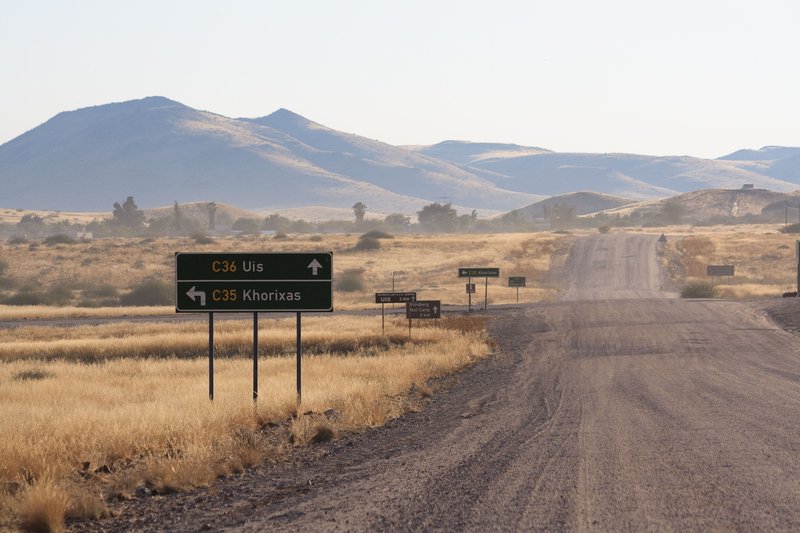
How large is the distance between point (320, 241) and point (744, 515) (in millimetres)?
112876

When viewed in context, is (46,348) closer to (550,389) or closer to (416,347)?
(416,347)

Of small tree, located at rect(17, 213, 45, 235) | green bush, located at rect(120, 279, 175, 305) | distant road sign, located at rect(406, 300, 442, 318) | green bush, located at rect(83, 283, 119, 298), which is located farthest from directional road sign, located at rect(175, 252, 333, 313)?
small tree, located at rect(17, 213, 45, 235)

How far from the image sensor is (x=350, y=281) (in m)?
82.2

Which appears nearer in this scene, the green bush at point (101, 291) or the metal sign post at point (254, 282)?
the metal sign post at point (254, 282)

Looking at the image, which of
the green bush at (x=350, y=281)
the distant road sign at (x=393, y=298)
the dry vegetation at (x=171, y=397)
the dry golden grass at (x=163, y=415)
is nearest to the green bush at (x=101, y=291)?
the dry vegetation at (x=171, y=397)

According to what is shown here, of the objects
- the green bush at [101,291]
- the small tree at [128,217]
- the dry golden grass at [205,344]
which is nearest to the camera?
the dry golden grass at [205,344]

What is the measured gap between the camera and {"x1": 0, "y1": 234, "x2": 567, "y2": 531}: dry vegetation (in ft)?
38.4

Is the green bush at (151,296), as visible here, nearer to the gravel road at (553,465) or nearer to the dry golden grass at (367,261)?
the dry golden grass at (367,261)

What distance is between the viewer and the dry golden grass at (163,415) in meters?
11.6

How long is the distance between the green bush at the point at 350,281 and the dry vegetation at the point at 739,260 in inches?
1071

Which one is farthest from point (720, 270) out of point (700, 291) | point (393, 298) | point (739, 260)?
point (393, 298)

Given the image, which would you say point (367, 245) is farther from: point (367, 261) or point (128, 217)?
point (128, 217)

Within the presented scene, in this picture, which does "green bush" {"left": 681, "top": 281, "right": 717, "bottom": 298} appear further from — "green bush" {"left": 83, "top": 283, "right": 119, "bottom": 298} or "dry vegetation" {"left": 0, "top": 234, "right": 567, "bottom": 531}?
"green bush" {"left": 83, "top": 283, "right": 119, "bottom": 298}

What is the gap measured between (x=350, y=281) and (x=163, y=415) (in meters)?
66.4
